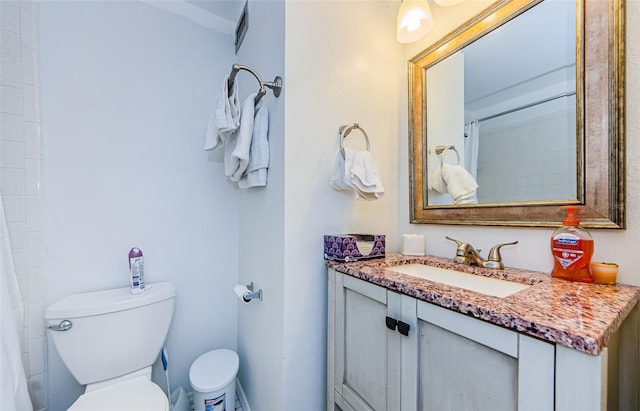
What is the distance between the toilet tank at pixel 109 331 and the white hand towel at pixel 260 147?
75 centimetres

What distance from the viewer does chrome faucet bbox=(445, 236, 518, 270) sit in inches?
33.8

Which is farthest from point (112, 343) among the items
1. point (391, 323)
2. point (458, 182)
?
point (458, 182)

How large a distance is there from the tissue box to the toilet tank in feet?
2.85

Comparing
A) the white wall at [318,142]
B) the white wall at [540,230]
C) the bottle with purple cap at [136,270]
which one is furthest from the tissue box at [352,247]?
the bottle with purple cap at [136,270]

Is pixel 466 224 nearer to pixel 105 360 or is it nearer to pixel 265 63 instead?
pixel 265 63

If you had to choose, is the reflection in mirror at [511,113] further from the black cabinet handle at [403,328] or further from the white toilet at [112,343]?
the white toilet at [112,343]

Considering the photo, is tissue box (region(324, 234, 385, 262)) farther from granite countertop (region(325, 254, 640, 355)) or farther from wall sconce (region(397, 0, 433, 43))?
wall sconce (region(397, 0, 433, 43))

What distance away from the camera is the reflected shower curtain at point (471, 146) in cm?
100

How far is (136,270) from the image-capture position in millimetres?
1225

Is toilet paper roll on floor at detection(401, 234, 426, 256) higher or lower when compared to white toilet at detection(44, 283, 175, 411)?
higher

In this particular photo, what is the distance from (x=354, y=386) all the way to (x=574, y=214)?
2.86ft

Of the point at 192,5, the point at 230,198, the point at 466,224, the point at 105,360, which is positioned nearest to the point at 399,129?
the point at 466,224

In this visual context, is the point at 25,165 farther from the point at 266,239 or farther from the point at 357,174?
the point at 357,174

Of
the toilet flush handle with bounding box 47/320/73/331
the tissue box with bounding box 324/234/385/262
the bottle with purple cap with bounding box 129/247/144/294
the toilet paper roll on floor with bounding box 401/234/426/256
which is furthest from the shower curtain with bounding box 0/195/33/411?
the toilet paper roll on floor with bounding box 401/234/426/256
